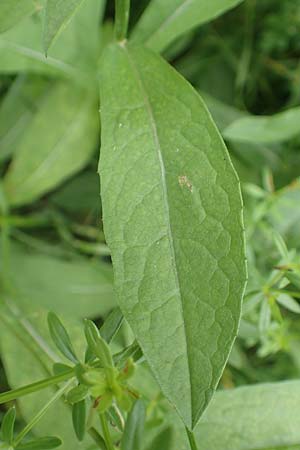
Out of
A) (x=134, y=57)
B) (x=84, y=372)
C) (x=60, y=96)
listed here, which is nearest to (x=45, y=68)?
(x=60, y=96)

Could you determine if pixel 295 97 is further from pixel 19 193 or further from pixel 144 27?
pixel 19 193

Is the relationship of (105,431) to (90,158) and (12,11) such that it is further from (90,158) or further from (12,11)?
(90,158)

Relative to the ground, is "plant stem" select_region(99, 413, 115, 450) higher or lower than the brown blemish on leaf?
lower

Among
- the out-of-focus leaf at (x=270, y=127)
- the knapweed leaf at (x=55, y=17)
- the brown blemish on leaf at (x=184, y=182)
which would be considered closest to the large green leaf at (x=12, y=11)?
the knapweed leaf at (x=55, y=17)

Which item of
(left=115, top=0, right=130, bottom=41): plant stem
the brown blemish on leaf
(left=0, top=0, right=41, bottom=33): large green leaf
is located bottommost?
the brown blemish on leaf

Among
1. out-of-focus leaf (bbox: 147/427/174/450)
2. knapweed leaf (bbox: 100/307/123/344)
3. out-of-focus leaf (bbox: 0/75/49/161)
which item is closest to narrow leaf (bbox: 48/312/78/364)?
knapweed leaf (bbox: 100/307/123/344)

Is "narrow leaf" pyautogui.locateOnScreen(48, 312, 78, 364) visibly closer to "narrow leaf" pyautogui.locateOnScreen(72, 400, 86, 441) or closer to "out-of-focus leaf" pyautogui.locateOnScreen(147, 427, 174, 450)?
"narrow leaf" pyautogui.locateOnScreen(72, 400, 86, 441)

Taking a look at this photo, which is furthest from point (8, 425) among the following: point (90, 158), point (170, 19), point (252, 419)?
point (90, 158)
